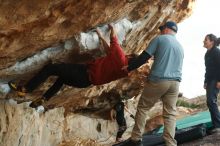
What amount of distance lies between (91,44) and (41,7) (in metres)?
1.91

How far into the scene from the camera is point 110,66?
7406 mm

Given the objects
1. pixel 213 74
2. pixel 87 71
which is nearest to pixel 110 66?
pixel 87 71

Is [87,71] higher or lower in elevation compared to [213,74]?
higher

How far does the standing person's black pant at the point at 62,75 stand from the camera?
7246 millimetres

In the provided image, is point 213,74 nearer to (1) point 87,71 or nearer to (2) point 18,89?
(1) point 87,71

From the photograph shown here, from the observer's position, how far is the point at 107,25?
25.9ft

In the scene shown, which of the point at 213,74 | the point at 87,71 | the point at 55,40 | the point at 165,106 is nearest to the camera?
the point at 55,40

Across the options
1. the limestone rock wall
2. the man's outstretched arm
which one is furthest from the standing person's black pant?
the man's outstretched arm

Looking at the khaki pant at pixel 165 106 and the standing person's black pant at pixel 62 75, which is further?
the khaki pant at pixel 165 106

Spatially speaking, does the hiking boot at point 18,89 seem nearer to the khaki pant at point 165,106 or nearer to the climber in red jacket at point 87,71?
the climber in red jacket at point 87,71

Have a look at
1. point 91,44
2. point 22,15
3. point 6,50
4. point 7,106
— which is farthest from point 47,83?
point 22,15

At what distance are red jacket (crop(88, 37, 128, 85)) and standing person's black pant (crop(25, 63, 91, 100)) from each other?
0.15m

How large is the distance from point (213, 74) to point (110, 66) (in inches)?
103

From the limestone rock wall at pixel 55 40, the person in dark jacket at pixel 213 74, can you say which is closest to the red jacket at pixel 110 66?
the limestone rock wall at pixel 55 40
